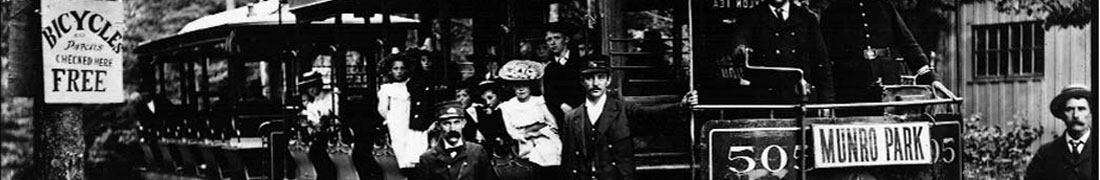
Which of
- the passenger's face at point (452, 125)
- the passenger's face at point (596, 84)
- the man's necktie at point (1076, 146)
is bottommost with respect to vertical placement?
the man's necktie at point (1076, 146)

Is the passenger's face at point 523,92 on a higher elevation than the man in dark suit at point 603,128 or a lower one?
higher

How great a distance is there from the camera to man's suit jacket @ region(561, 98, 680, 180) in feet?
32.6

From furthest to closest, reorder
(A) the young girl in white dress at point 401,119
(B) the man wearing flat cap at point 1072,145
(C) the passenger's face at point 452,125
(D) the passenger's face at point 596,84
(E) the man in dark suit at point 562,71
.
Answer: (A) the young girl in white dress at point 401,119 → (E) the man in dark suit at point 562,71 → (C) the passenger's face at point 452,125 → (D) the passenger's face at point 596,84 → (B) the man wearing flat cap at point 1072,145

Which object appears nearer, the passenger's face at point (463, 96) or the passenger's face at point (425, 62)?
the passenger's face at point (463, 96)

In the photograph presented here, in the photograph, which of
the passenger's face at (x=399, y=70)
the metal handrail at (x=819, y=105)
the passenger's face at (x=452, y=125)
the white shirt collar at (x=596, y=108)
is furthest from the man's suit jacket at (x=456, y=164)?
the metal handrail at (x=819, y=105)

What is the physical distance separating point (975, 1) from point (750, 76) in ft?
15.4

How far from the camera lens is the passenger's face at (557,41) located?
10.8m

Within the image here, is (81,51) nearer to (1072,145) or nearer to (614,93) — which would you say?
(614,93)

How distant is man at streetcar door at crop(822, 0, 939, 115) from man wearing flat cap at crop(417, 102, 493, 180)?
2265 millimetres

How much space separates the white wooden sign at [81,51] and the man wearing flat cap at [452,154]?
1.96 m

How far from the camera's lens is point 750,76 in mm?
9898

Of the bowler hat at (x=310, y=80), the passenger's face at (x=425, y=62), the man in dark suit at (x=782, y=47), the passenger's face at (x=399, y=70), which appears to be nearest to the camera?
the man in dark suit at (x=782, y=47)

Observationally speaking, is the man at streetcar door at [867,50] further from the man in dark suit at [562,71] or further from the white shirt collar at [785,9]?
the man in dark suit at [562,71]

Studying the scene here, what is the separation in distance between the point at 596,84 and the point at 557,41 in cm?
96
